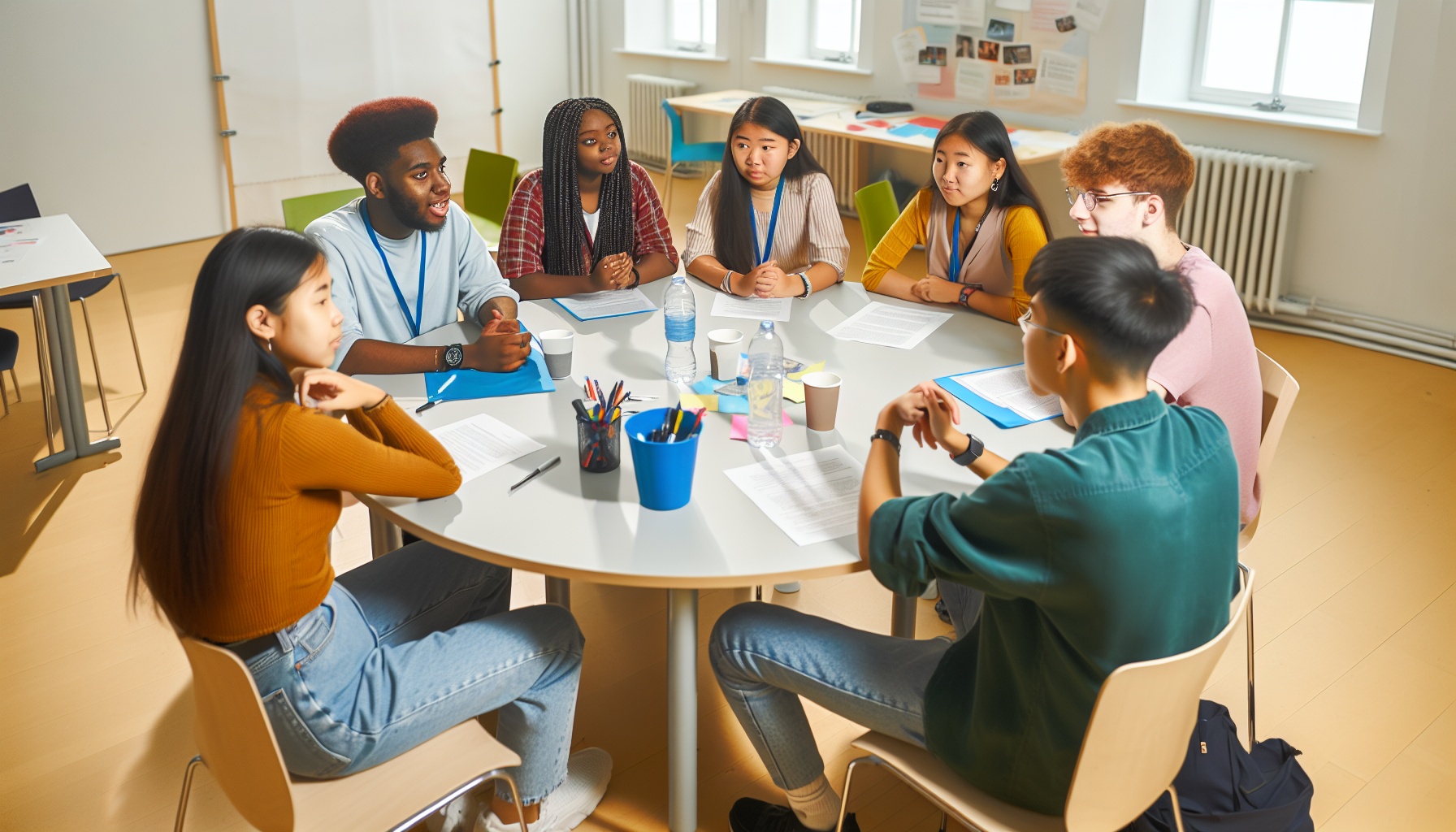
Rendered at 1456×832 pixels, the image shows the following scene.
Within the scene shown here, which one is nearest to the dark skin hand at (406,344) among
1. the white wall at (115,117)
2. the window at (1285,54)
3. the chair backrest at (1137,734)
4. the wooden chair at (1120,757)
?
the wooden chair at (1120,757)

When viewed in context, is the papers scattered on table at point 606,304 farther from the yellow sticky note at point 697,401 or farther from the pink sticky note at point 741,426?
the pink sticky note at point 741,426

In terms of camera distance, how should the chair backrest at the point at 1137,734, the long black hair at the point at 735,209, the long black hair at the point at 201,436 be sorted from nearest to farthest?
Result: the chair backrest at the point at 1137,734
the long black hair at the point at 201,436
the long black hair at the point at 735,209

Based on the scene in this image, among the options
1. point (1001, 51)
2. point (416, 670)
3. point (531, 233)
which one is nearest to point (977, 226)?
point (531, 233)

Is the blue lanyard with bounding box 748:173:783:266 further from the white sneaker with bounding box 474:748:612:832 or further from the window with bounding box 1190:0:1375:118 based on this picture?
the window with bounding box 1190:0:1375:118

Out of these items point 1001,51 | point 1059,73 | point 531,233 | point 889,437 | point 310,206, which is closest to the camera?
point 889,437

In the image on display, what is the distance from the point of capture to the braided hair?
2.85 meters

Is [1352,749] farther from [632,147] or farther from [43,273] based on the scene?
[632,147]

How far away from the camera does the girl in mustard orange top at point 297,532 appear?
4.58 ft

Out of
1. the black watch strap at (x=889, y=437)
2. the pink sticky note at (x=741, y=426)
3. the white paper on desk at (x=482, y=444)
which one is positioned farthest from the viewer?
the pink sticky note at (x=741, y=426)

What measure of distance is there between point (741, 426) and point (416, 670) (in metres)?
0.74

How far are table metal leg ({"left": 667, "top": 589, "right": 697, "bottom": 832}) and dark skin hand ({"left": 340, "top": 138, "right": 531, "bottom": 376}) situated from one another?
753 mm

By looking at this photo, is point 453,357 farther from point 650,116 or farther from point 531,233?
point 650,116

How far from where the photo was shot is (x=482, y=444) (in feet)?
6.22

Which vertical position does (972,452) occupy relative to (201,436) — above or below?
below
